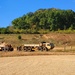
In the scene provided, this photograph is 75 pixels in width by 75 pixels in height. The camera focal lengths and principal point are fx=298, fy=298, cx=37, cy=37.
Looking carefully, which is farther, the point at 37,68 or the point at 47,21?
the point at 47,21

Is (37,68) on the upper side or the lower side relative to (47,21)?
lower

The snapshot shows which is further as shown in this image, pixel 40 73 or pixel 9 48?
pixel 9 48

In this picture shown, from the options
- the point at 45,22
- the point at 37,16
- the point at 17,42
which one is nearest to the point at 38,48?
the point at 17,42

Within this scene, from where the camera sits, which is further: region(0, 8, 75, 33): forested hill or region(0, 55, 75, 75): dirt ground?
region(0, 8, 75, 33): forested hill

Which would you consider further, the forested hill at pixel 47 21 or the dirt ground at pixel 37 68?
the forested hill at pixel 47 21

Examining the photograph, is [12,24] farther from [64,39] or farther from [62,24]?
[64,39]

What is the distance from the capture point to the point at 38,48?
5584 centimetres

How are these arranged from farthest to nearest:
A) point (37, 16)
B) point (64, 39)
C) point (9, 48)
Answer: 1. point (37, 16)
2. point (64, 39)
3. point (9, 48)

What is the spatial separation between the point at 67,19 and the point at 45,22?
11990mm

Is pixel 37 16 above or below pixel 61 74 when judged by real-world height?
above

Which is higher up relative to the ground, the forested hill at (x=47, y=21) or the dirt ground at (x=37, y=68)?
the forested hill at (x=47, y=21)

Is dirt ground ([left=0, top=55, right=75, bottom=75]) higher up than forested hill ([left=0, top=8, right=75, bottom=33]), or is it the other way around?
forested hill ([left=0, top=8, right=75, bottom=33])

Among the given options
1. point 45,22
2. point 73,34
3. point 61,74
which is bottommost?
point 61,74

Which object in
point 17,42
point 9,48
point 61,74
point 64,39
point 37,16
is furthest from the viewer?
point 37,16
